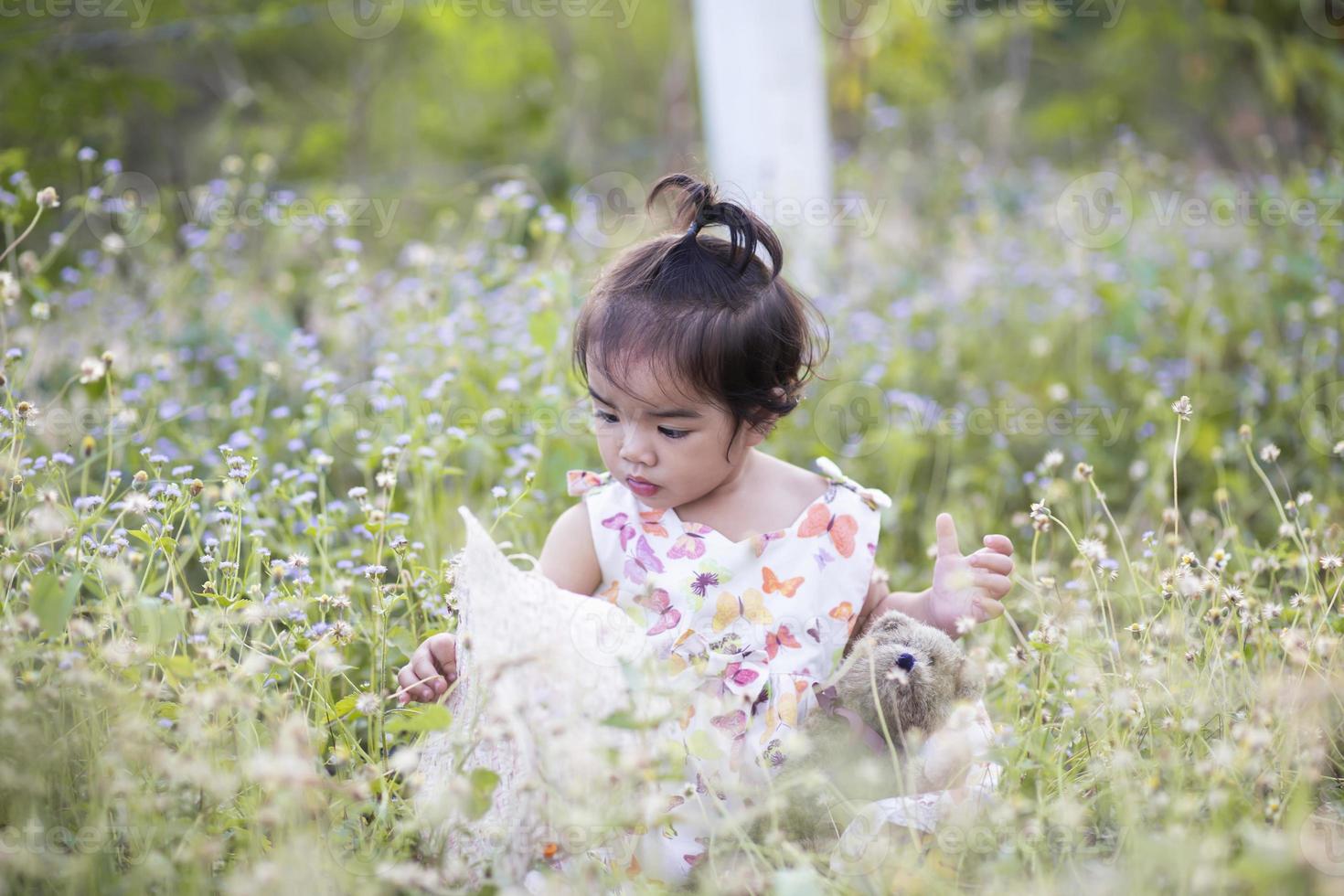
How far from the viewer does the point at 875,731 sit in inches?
72.4

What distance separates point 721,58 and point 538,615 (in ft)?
10.5

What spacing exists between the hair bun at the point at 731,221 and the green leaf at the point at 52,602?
1066 millimetres

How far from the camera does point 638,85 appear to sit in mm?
9125

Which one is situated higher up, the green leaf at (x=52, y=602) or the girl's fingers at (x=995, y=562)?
the green leaf at (x=52, y=602)

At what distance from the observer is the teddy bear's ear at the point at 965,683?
1.82 metres

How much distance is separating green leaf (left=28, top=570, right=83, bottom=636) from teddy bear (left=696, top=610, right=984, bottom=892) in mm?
925

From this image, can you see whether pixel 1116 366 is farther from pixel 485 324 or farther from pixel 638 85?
pixel 638 85

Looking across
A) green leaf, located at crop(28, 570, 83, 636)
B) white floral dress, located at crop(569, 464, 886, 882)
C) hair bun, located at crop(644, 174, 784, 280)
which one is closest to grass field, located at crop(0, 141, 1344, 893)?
green leaf, located at crop(28, 570, 83, 636)

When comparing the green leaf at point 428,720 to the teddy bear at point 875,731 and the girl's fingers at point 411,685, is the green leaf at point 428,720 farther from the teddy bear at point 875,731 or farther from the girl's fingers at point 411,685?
the teddy bear at point 875,731

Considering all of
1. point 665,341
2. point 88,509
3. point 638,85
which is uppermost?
point 665,341

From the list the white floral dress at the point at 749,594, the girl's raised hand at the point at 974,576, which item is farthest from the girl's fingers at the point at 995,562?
the white floral dress at the point at 749,594

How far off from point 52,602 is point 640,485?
2.87 ft

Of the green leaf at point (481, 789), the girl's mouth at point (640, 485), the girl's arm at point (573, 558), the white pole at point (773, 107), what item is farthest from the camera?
the white pole at point (773, 107)

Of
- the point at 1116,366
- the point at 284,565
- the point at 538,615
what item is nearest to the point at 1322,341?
the point at 1116,366
